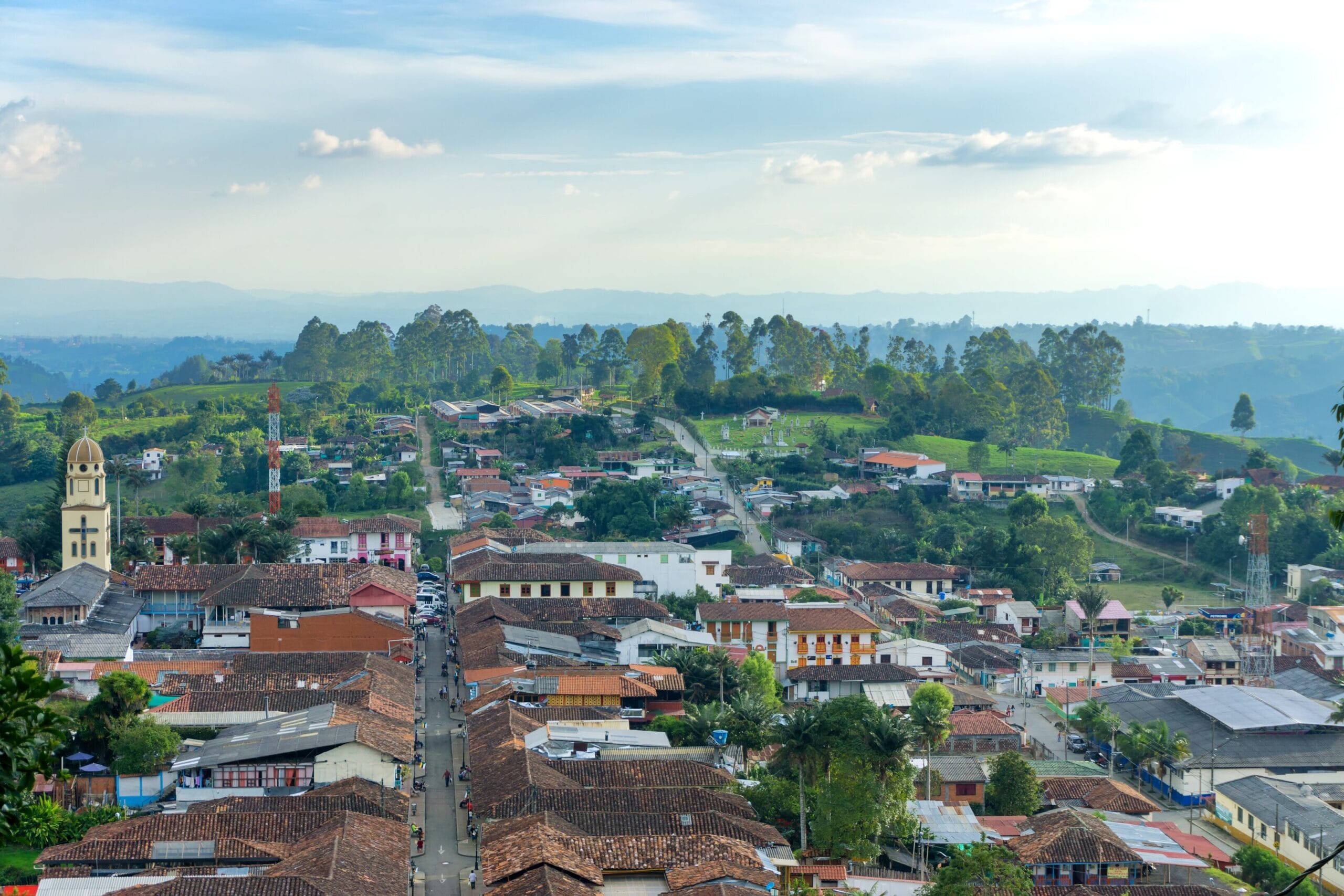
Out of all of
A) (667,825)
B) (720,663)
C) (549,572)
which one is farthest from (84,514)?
(667,825)

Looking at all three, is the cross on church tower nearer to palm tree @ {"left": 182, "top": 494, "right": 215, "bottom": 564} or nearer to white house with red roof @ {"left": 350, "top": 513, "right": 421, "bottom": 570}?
palm tree @ {"left": 182, "top": 494, "right": 215, "bottom": 564}

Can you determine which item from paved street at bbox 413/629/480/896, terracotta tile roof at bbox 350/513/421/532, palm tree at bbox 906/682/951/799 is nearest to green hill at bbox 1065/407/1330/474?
terracotta tile roof at bbox 350/513/421/532

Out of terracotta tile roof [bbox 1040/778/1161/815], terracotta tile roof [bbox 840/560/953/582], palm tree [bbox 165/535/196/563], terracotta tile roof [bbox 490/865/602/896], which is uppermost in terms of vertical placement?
palm tree [bbox 165/535/196/563]

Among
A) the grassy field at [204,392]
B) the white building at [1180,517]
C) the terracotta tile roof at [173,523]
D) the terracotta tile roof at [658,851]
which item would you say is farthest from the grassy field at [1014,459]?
the terracotta tile roof at [658,851]

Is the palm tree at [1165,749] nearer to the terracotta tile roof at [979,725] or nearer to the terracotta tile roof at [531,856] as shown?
the terracotta tile roof at [979,725]

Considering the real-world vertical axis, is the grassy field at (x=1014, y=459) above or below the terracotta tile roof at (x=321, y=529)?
above

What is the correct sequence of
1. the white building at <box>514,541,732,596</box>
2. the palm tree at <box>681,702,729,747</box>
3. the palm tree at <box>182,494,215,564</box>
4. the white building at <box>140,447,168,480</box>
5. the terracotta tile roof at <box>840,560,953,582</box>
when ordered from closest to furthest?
1. the palm tree at <box>681,702,729,747</box>
2. the white building at <box>514,541,732,596</box>
3. the palm tree at <box>182,494,215,564</box>
4. the terracotta tile roof at <box>840,560,953,582</box>
5. the white building at <box>140,447,168,480</box>

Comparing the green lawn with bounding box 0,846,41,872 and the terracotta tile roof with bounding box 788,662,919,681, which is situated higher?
the terracotta tile roof with bounding box 788,662,919,681
